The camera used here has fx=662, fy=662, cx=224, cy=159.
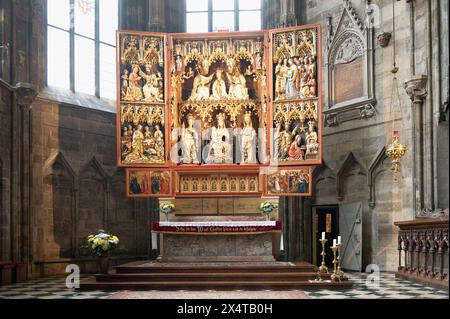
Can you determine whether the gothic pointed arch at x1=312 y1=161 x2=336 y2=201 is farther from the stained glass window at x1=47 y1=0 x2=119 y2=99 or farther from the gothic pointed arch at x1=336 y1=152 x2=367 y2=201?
the stained glass window at x1=47 y1=0 x2=119 y2=99

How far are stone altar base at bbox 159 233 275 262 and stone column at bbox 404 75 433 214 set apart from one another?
12.7 ft

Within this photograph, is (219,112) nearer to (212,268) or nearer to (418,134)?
(212,268)

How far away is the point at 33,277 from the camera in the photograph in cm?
1745

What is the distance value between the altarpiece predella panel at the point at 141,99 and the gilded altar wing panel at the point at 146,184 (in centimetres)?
31

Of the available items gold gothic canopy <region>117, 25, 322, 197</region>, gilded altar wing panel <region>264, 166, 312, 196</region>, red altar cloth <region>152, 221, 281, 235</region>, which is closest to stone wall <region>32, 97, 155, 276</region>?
gold gothic canopy <region>117, 25, 322, 197</region>

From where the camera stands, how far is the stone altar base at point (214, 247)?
16.9 meters

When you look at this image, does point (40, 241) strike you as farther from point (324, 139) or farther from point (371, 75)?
point (371, 75)

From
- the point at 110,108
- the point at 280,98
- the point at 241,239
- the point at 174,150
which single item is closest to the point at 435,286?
the point at 241,239

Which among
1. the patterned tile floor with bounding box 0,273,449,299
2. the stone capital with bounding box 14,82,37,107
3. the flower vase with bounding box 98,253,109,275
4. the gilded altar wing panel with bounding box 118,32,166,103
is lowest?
the patterned tile floor with bounding box 0,273,449,299


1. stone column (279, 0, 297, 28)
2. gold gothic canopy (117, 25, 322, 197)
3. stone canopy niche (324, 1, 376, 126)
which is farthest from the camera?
stone column (279, 0, 297, 28)

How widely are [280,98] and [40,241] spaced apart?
7658 millimetres

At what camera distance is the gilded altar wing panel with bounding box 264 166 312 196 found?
1766cm

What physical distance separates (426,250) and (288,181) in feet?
14.2

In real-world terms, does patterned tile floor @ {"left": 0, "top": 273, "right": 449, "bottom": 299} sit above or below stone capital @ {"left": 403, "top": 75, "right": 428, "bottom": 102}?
below
